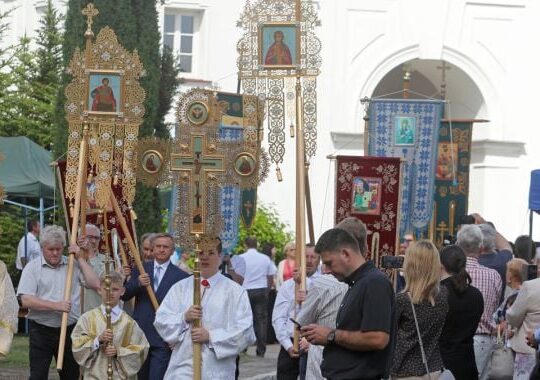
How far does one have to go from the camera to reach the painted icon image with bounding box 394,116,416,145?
18.5 metres

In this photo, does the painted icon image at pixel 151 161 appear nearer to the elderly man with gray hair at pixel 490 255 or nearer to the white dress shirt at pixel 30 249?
the elderly man with gray hair at pixel 490 255

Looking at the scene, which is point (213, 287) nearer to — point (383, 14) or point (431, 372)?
point (431, 372)

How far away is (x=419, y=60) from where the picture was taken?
3234 centimetres

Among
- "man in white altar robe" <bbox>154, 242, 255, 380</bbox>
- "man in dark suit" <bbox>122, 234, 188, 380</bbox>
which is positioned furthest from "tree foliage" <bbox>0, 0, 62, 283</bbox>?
"man in white altar robe" <bbox>154, 242, 255, 380</bbox>

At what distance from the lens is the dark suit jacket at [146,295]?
1305cm

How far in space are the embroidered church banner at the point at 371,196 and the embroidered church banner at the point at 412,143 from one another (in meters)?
1.95

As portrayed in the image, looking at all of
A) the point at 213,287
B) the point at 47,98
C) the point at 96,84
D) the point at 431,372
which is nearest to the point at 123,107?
the point at 96,84

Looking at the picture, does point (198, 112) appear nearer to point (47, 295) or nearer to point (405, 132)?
point (47, 295)

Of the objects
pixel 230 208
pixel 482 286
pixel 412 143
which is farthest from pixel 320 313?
pixel 230 208

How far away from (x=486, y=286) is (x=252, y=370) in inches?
304

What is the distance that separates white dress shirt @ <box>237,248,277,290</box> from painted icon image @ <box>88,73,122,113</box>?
894cm

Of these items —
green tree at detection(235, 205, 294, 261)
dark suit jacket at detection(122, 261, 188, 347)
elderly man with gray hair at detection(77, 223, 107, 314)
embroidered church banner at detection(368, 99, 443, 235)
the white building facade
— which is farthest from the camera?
the white building facade

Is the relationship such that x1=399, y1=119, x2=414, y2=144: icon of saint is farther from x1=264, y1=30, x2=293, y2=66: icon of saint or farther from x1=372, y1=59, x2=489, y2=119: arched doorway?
x1=372, y1=59, x2=489, y2=119: arched doorway

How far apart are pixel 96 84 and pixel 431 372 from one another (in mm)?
4527
